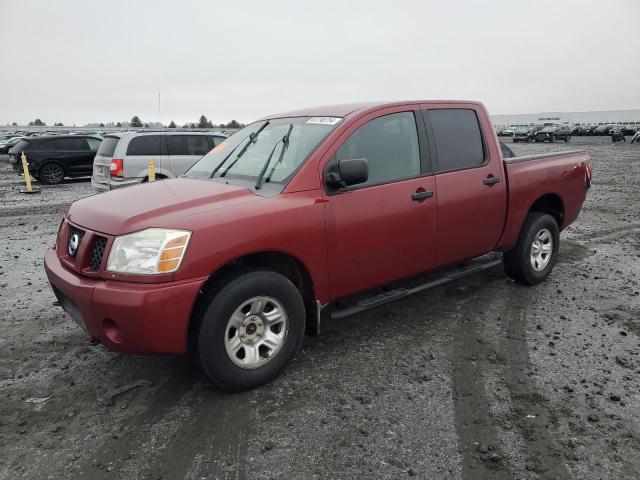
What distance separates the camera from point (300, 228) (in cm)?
341

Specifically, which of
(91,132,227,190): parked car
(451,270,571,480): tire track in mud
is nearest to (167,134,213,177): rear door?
(91,132,227,190): parked car

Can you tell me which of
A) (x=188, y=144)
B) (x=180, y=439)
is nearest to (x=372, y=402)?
(x=180, y=439)

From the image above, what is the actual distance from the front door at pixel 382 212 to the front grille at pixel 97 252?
1494mm

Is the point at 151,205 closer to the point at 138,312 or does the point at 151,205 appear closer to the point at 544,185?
the point at 138,312

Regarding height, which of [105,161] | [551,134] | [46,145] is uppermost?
[46,145]

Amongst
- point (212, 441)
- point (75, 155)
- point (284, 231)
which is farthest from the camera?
point (75, 155)

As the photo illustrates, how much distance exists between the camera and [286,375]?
3578 millimetres

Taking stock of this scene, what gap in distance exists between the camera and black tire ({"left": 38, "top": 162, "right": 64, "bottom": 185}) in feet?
56.1

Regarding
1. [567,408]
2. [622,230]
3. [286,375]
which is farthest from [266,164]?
[622,230]

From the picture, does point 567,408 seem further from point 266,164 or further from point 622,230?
point 622,230

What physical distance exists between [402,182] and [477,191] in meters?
0.94

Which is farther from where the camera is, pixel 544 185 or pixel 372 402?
pixel 544 185

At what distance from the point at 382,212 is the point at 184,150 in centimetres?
867

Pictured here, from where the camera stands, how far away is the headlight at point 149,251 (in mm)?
2924
